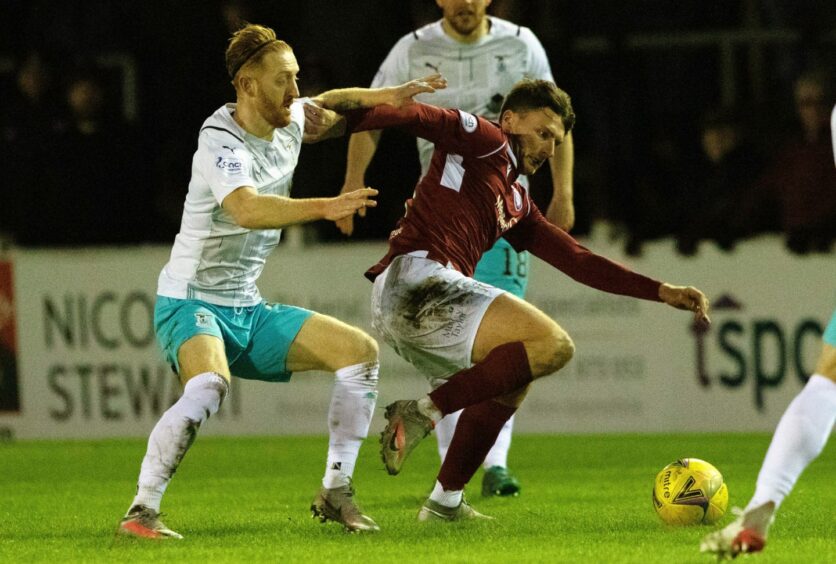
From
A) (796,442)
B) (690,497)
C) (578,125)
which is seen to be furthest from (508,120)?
(578,125)

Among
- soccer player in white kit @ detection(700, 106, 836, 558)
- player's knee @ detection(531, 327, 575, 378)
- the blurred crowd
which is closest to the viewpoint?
soccer player in white kit @ detection(700, 106, 836, 558)

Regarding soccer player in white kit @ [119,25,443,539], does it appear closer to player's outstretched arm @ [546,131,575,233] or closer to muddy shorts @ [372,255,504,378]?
muddy shorts @ [372,255,504,378]

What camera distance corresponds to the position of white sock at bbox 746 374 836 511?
509 centimetres

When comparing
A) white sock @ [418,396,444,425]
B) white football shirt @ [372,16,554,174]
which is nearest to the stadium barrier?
white football shirt @ [372,16,554,174]

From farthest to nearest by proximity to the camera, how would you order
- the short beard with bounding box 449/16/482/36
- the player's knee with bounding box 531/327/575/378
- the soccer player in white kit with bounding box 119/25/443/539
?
the short beard with bounding box 449/16/482/36 < the player's knee with bounding box 531/327/575/378 < the soccer player in white kit with bounding box 119/25/443/539

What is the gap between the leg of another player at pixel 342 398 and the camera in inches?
255

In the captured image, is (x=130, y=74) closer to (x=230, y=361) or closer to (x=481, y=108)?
(x=481, y=108)

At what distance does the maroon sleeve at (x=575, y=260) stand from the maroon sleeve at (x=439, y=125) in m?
0.49

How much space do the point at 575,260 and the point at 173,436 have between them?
1865 millimetres

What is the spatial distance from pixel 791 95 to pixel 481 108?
569 cm

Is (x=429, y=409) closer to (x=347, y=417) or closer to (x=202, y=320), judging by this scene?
(x=347, y=417)

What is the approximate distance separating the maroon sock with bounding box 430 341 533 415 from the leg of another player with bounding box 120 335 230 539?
86 centimetres

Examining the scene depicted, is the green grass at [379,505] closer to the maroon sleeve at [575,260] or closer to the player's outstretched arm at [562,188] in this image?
the maroon sleeve at [575,260]

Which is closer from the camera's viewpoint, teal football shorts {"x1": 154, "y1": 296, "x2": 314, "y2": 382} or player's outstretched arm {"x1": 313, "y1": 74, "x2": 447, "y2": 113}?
teal football shorts {"x1": 154, "y1": 296, "x2": 314, "y2": 382}
